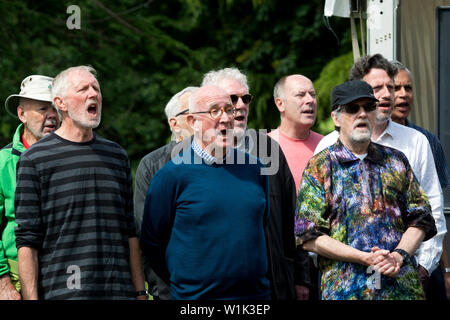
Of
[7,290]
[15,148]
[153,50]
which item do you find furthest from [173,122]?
[153,50]

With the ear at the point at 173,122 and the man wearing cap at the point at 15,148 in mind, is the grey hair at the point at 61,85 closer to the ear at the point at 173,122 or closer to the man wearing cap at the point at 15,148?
the man wearing cap at the point at 15,148

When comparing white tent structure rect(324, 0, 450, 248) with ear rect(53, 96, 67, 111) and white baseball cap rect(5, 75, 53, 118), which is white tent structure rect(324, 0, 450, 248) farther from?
ear rect(53, 96, 67, 111)

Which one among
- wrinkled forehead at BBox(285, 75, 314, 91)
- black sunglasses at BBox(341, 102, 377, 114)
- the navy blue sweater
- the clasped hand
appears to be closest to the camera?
the navy blue sweater

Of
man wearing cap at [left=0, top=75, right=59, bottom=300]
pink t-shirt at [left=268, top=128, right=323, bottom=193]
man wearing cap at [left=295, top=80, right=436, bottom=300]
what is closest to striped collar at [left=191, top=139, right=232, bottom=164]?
man wearing cap at [left=295, top=80, right=436, bottom=300]

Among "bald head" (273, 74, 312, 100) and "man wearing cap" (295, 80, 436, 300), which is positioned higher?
"bald head" (273, 74, 312, 100)

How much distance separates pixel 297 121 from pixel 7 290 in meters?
2.16

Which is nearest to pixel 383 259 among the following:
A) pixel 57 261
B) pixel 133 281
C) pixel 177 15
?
pixel 133 281

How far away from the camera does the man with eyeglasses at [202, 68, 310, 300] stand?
4.64 m

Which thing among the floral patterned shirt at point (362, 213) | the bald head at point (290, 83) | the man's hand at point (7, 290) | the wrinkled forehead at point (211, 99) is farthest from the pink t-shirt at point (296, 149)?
the man's hand at point (7, 290)

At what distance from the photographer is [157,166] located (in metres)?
5.12

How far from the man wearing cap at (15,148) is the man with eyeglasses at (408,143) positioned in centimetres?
168

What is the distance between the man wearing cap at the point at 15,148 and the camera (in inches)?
182

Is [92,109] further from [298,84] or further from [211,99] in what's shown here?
[298,84]

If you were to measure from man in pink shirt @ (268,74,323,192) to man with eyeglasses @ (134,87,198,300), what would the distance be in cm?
62
